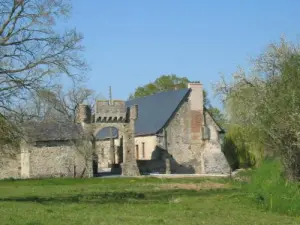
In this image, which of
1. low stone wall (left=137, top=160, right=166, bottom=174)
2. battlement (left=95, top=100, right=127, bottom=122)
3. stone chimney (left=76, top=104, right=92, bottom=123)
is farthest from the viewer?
low stone wall (left=137, top=160, right=166, bottom=174)

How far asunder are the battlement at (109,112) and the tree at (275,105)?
25129 millimetres

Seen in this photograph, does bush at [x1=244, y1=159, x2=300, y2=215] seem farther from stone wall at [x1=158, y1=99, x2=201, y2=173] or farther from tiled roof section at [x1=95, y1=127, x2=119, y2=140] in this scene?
tiled roof section at [x1=95, y1=127, x2=119, y2=140]

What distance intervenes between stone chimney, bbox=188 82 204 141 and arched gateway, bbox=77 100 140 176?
29.3 feet

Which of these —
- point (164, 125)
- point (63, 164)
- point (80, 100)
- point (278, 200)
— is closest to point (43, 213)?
point (278, 200)

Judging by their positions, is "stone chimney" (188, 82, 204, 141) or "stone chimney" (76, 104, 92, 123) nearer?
"stone chimney" (76, 104, 92, 123)

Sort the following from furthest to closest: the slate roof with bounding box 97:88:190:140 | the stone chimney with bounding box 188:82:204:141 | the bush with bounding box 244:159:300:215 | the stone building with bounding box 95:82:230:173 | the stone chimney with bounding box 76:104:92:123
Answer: the stone chimney with bounding box 188:82:204:141
the slate roof with bounding box 97:88:190:140
the stone building with bounding box 95:82:230:173
the stone chimney with bounding box 76:104:92:123
the bush with bounding box 244:159:300:215

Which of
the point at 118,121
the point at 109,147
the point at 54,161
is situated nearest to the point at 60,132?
the point at 54,161

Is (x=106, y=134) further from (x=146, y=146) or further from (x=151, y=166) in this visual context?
(x=151, y=166)

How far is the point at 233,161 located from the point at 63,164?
19.5 metres

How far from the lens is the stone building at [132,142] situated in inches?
2026

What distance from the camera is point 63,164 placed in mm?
51531

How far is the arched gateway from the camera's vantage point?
2082 inches

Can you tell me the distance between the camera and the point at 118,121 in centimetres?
5378

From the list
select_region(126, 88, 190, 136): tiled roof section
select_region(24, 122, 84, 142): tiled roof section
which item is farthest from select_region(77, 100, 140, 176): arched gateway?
select_region(126, 88, 190, 136): tiled roof section
